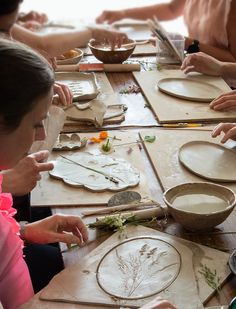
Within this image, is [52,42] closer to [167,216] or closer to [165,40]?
[165,40]

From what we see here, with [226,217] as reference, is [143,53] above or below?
below

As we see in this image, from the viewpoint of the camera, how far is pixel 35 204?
4.31 feet

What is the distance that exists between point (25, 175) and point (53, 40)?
0.90 m

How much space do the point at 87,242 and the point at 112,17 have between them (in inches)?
81.7

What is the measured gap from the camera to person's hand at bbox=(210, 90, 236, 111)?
1.86 m

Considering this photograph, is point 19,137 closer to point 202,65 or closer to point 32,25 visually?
point 202,65

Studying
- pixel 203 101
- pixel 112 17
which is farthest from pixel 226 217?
pixel 112 17

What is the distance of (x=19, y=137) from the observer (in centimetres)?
102

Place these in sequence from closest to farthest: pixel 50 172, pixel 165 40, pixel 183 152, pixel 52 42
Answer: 1. pixel 50 172
2. pixel 183 152
3. pixel 52 42
4. pixel 165 40

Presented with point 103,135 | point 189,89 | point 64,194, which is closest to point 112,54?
point 189,89

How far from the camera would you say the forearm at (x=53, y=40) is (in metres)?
2.05

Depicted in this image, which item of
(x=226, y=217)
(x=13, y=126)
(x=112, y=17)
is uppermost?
(x=13, y=126)

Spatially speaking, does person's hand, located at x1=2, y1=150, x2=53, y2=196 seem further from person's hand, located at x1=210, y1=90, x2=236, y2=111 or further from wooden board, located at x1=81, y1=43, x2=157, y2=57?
wooden board, located at x1=81, y1=43, x2=157, y2=57

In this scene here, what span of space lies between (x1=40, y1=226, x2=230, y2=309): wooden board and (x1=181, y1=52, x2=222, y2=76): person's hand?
1194mm
